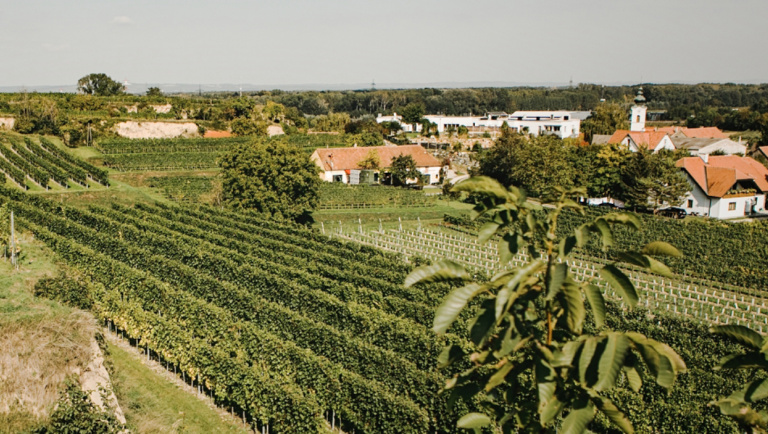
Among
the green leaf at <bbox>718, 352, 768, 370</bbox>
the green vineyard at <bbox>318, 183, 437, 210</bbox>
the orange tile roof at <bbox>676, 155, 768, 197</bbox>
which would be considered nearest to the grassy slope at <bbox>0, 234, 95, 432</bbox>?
the green leaf at <bbox>718, 352, 768, 370</bbox>

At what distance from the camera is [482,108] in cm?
18400

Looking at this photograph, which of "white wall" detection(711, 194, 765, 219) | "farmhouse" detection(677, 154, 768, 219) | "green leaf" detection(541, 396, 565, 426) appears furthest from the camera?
"farmhouse" detection(677, 154, 768, 219)

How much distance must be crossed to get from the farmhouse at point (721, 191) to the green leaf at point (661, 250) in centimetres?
5077

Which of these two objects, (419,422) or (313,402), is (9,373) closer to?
(313,402)

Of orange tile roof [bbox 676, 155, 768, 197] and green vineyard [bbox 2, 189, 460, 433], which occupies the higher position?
orange tile roof [bbox 676, 155, 768, 197]

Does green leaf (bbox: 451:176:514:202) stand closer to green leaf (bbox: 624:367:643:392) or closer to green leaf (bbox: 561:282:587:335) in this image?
green leaf (bbox: 561:282:587:335)

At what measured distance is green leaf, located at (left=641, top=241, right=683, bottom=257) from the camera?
13.6ft

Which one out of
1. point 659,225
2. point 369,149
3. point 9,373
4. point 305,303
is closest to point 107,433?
point 9,373

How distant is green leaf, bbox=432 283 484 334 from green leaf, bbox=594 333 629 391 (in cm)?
90

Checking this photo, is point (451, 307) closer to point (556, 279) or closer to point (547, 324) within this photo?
point (556, 279)

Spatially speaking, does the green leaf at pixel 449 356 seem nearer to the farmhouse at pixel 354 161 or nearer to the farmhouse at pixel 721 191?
the farmhouse at pixel 721 191

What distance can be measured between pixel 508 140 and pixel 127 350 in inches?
1845

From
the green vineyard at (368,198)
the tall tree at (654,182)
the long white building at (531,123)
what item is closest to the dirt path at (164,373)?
the green vineyard at (368,198)

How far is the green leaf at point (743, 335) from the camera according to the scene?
4258 mm
